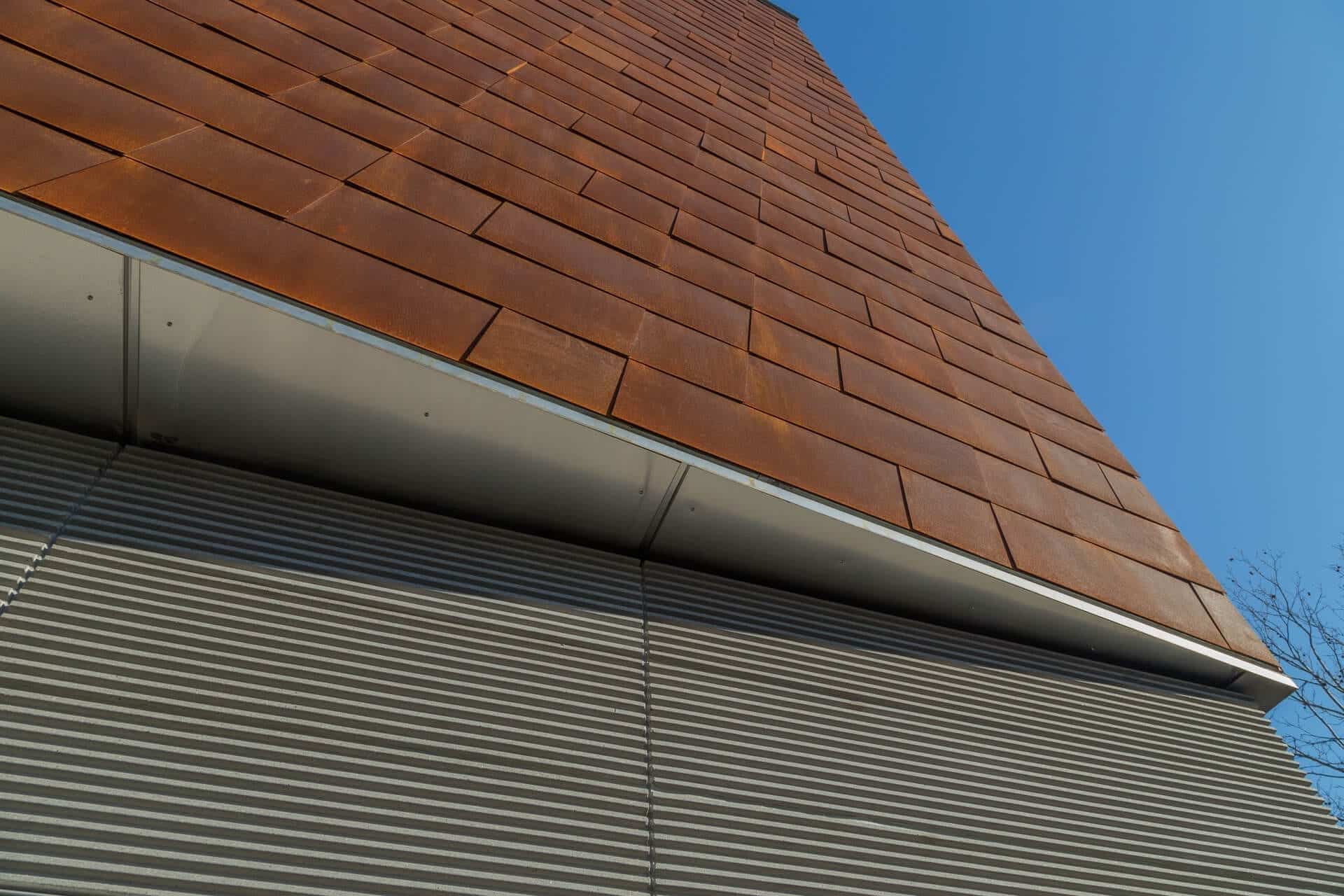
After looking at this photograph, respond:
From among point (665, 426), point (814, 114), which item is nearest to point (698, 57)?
point (814, 114)

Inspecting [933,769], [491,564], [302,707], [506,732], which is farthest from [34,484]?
[933,769]

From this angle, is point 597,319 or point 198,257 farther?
point 597,319

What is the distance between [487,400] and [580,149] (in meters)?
2.37

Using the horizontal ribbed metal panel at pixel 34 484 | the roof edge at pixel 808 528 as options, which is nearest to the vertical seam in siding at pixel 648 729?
the roof edge at pixel 808 528

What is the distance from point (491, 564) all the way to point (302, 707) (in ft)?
2.45

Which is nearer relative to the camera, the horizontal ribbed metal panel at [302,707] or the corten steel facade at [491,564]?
the horizontal ribbed metal panel at [302,707]

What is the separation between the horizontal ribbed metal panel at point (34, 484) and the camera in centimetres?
196

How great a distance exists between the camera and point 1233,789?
2.88 metres

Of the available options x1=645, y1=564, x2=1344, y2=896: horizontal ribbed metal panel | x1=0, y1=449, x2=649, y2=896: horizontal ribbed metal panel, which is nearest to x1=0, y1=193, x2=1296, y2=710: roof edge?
x1=645, y1=564, x2=1344, y2=896: horizontal ribbed metal panel

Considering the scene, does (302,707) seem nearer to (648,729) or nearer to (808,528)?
(648,729)

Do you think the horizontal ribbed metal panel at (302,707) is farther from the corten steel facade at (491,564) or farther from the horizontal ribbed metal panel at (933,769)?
the horizontal ribbed metal panel at (933,769)

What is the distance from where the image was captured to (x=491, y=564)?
255cm

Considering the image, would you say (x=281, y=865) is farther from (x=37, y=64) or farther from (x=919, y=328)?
(x=919, y=328)

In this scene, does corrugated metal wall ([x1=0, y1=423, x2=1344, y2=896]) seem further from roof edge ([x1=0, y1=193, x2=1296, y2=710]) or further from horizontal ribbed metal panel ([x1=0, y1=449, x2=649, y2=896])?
roof edge ([x1=0, y1=193, x2=1296, y2=710])
